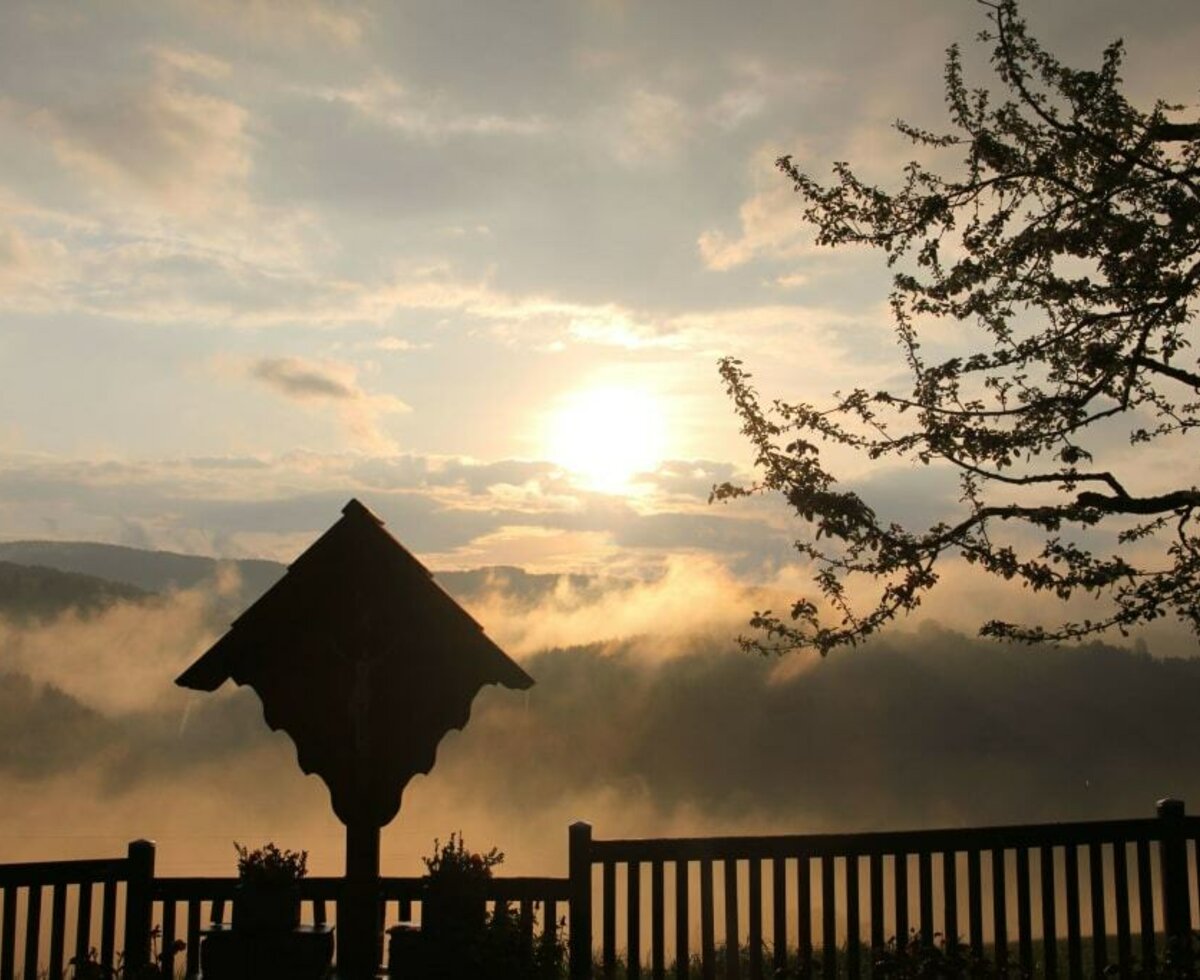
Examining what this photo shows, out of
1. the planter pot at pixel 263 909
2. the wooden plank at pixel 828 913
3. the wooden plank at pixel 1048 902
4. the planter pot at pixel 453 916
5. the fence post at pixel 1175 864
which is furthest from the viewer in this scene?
the fence post at pixel 1175 864

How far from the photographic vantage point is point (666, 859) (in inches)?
414

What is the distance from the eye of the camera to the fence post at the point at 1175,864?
38.3ft

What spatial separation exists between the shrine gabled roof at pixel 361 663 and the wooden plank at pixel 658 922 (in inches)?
93.8

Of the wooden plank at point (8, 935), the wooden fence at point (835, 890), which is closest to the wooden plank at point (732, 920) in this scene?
the wooden fence at point (835, 890)

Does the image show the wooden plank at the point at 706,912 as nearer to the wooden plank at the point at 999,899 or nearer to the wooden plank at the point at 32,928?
the wooden plank at the point at 999,899

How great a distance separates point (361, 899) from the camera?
372 inches

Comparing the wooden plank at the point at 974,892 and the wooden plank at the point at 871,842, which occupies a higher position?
the wooden plank at the point at 871,842

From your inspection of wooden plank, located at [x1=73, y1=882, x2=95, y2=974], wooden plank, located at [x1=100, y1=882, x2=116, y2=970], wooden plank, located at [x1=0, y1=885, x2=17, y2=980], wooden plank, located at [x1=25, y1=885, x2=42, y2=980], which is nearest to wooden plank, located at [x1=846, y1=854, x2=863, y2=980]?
wooden plank, located at [x1=100, y1=882, x2=116, y2=970]

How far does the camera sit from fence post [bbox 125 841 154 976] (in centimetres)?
1046

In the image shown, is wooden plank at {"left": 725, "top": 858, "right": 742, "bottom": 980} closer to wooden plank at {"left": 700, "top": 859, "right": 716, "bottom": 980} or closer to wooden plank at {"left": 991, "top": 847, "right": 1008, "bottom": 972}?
wooden plank at {"left": 700, "top": 859, "right": 716, "bottom": 980}

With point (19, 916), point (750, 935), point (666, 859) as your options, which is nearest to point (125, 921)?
point (19, 916)

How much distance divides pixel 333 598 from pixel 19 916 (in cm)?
474

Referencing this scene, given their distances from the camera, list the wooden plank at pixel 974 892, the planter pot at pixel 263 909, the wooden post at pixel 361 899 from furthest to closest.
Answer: the wooden plank at pixel 974 892 < the wooden post at pixel 361 899 < the planter pot at pixel 263 909

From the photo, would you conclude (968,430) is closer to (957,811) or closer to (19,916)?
(19,916)
